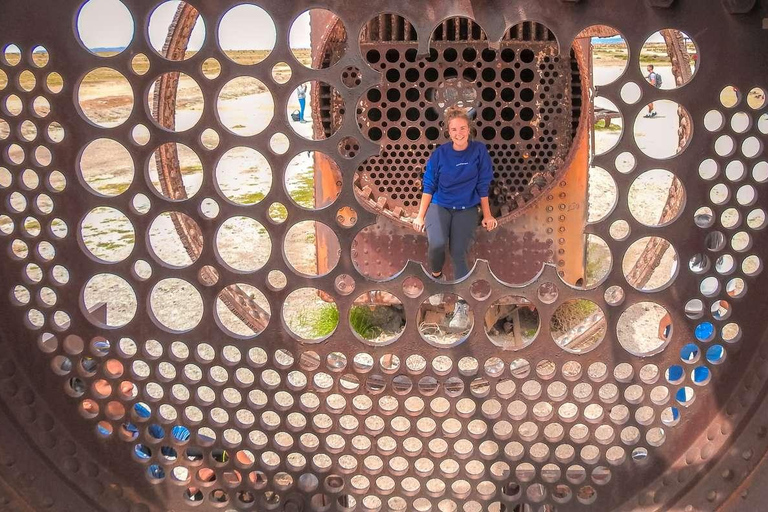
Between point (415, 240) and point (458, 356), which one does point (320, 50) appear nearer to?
point (415, 240)

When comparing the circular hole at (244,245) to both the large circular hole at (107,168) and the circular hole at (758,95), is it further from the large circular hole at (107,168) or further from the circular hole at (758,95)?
the circular hole at (758,95)

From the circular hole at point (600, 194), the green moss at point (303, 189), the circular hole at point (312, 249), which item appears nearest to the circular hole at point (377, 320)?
the circular hole at point (312, 249)

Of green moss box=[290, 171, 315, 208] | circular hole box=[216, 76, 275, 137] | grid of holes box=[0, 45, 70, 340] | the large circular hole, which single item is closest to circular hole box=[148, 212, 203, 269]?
green moss box=[290, 171, 315, 208]

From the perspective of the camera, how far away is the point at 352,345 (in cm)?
203

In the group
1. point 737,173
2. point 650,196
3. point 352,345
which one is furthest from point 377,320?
point 650,196

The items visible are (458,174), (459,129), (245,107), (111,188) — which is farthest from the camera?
(245,107)

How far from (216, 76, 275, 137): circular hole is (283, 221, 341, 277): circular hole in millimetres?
6414

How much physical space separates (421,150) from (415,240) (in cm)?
52

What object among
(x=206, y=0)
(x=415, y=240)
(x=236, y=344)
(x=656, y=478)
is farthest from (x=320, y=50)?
(x=656, y=478)

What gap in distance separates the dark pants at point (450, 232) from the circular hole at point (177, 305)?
2787mm

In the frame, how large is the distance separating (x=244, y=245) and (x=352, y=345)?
5381mm

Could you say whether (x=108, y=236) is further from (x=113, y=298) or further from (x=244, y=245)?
(x=113, y=298)

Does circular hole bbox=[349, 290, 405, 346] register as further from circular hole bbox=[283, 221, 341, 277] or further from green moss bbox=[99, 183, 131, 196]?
green moss bbox=[99, 183, 131, 196]

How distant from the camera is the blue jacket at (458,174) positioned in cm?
279
